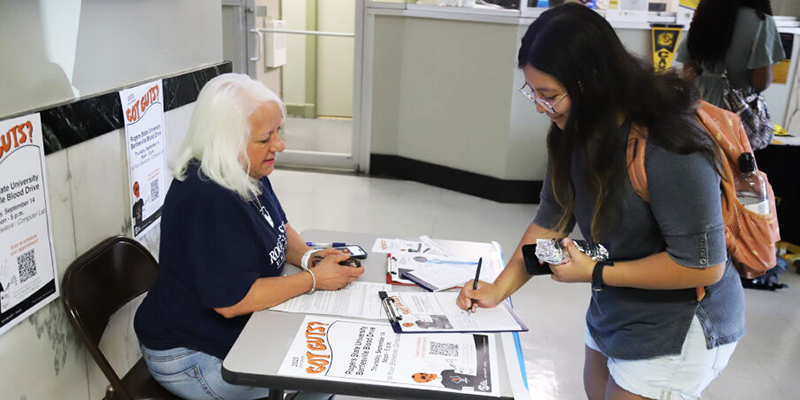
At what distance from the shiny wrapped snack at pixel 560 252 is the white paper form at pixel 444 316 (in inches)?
8.6

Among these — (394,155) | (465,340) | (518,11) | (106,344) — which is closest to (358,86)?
(394,155)

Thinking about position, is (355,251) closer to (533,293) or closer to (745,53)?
(533,293)

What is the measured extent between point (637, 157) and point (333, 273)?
835 mm

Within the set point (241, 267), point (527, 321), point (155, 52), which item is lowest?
point (527, 321)

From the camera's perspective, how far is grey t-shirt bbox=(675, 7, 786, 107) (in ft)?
11.3

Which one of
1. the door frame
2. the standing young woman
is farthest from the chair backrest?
the door frame

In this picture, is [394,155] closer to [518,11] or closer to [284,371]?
[518,11]

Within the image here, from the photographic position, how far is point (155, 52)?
2.31 metres

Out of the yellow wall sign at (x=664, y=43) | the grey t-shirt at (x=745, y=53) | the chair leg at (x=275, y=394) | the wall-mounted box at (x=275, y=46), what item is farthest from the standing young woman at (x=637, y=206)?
the wall-mounted box at (x=275, y=46)

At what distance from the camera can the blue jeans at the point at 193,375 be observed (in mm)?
1754

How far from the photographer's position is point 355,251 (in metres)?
2.02

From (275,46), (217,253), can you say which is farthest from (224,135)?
(275,46)

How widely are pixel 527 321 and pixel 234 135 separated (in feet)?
6.45

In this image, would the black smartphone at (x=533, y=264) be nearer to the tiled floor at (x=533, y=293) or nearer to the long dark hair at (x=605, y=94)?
the long dark hair at (x=605, y=94)
